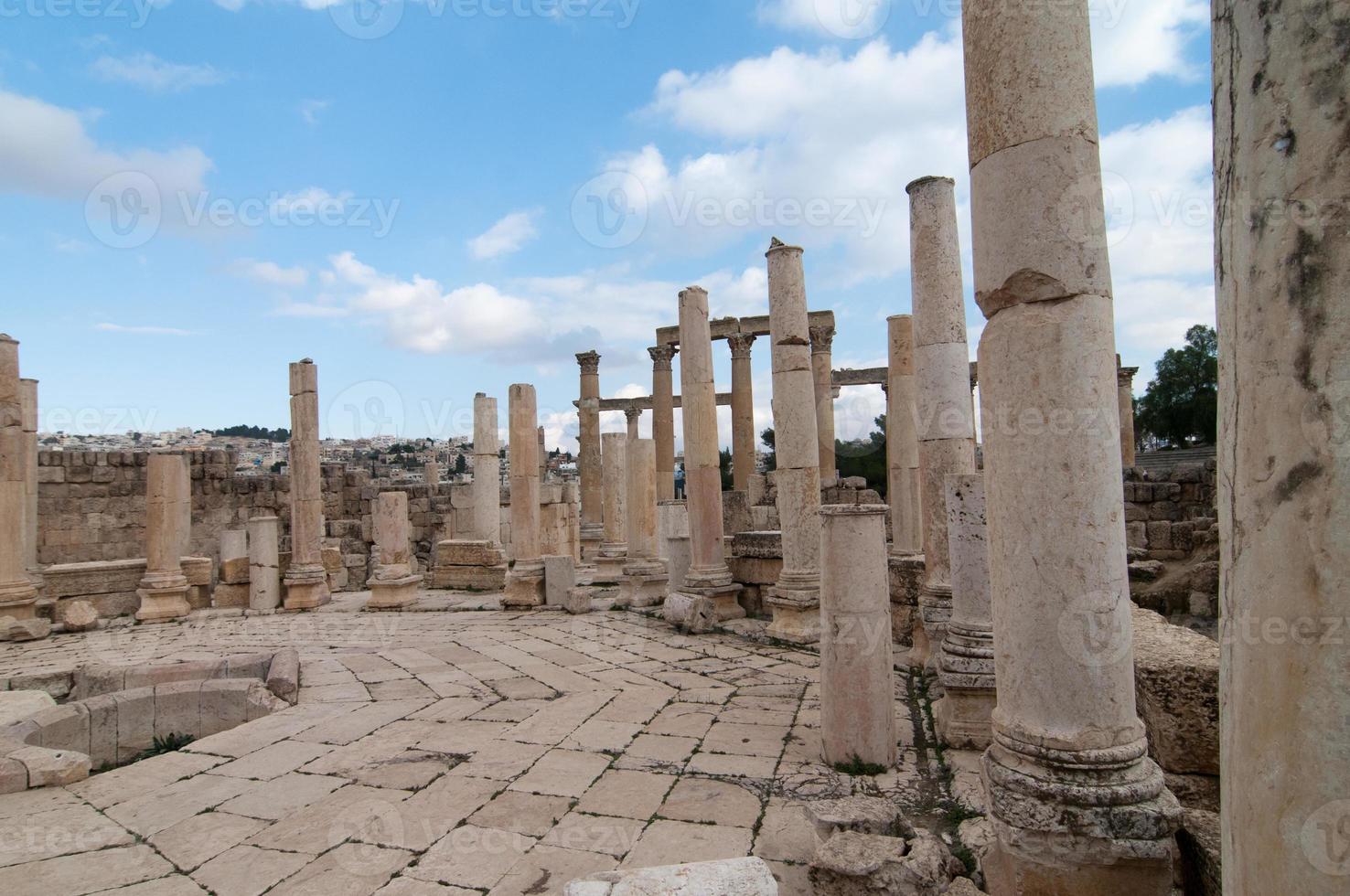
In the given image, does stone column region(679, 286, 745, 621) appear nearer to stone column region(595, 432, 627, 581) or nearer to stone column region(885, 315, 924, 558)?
stone column region(885, 315, 924, 558)

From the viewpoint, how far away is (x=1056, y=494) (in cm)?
312

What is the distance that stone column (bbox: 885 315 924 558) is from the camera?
1052 cm

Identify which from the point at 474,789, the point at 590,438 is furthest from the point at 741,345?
the point at 474,789

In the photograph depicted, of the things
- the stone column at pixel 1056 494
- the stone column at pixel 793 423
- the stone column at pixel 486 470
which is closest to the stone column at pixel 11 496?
the stone column at pixel 486 470

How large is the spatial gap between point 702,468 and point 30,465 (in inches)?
523

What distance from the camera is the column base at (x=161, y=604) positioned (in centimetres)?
1237

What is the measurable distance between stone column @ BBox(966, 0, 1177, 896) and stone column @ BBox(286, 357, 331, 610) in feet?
42.1

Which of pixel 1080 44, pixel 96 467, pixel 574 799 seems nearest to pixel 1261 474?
pixel 1080 44

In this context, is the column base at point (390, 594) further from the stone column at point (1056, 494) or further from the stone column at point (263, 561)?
the stone column at point (1056, 494)

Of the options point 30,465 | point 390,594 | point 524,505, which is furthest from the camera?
point 30,465

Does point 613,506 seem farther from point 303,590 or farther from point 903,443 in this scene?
point 903,443

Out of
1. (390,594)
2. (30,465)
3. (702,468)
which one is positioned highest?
(30,465)

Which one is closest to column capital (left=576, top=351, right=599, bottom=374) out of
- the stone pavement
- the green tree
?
the stone pavement

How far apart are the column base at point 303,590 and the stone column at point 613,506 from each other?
17.6 ft
